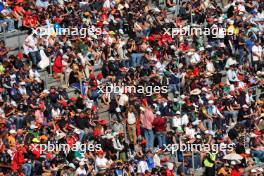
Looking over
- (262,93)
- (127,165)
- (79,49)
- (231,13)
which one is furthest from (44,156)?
(231,13)

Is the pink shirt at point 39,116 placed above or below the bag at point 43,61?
below

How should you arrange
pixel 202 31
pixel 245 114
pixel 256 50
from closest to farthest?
pixel 245 114
pixel 256 50
pixel 202 31

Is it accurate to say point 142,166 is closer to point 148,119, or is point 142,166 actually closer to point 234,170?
point 148,119

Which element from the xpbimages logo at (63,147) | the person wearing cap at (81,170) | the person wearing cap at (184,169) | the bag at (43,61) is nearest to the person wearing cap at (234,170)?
the person wearing cap at (184,169)

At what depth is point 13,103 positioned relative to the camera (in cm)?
4594

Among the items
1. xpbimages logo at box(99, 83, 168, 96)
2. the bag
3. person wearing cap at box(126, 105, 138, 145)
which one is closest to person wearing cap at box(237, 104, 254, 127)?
xpbimages logo at box(99, 83, 168, 96)

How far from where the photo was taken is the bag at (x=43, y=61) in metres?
48.3

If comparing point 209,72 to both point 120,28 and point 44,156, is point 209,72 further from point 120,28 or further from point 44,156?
point 44,156

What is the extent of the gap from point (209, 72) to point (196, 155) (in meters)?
6.15

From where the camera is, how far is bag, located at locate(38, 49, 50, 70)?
48.3 metres

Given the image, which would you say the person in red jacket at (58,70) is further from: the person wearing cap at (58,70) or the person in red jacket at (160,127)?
the person in red jacket at (160,127)

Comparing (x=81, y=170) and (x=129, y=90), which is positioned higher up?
(x=129, y=90)

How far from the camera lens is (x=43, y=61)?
4841 centimetres

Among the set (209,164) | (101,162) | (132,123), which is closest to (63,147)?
(101,162)
